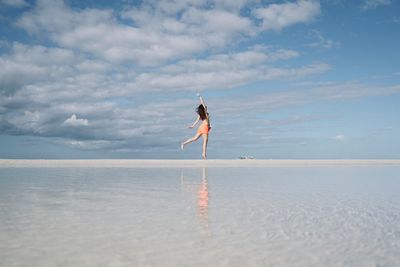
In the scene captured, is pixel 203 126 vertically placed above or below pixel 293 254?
above

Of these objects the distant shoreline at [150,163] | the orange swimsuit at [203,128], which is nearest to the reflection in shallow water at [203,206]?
the distant shoreline at [150,163]

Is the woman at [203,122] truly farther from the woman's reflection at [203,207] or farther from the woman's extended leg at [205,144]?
the woman's reflection at [203,207]

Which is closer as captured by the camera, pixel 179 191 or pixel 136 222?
pixel 136 222

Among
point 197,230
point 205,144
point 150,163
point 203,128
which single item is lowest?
point 197,230

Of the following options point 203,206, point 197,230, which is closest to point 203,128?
point 203,206

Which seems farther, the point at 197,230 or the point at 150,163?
the point at 150,163

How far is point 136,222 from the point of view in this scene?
4.20 metres

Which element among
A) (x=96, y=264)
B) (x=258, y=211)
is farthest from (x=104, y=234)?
(x=258, y=211)

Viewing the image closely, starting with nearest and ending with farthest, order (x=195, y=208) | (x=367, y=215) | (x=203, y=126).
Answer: (x=367, y=215)
(x=195, y=208)
(x=203, y=126)

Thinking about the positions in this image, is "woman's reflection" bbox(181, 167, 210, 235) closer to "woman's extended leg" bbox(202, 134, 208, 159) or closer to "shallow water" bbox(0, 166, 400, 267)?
"shallow water" bbox(0, 166, 400, 267)

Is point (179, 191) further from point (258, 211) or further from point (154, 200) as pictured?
point (258, 211)

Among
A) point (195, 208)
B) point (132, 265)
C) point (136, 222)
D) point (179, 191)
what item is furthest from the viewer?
point (179, 191)

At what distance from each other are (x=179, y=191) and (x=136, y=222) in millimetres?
3107

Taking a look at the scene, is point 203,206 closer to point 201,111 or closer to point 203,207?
point 203,207
